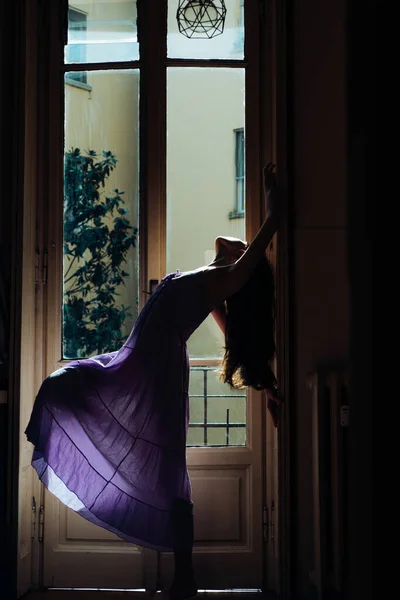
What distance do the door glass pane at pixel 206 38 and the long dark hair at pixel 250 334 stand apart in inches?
36.9

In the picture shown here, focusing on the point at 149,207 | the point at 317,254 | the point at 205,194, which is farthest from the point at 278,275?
the point at 149,207

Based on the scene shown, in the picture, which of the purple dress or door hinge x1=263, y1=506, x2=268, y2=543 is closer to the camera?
the purple dress

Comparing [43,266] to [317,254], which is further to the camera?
[43,266]

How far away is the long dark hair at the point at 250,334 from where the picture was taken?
220 cm

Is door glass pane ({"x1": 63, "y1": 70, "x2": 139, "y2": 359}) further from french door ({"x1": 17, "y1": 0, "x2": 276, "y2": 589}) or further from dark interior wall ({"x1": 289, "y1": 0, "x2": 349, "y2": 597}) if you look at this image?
dark interior wall ({"x1": 289, "y1": 0, "x2": 349, "y2": 597})

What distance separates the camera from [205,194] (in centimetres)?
247

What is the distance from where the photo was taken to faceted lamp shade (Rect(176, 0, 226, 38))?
250 centimetres

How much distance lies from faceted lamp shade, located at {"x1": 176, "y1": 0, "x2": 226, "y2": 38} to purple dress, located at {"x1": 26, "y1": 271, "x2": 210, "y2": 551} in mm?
1068

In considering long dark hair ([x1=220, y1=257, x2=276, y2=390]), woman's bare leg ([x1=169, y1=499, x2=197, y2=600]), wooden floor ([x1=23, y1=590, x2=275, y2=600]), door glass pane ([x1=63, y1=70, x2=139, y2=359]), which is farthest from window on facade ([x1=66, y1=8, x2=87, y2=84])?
wooden floor ([x1=23, y1=590, x2=275, y2=600])

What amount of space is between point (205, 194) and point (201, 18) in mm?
732

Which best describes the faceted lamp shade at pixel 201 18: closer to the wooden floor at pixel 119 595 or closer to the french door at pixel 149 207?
the french door at pixel 149 207

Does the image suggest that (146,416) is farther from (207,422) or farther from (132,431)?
(207,422)

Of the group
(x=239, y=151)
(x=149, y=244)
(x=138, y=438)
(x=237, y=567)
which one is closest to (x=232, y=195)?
(x=239, y=151)

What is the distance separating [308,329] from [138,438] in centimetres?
73
